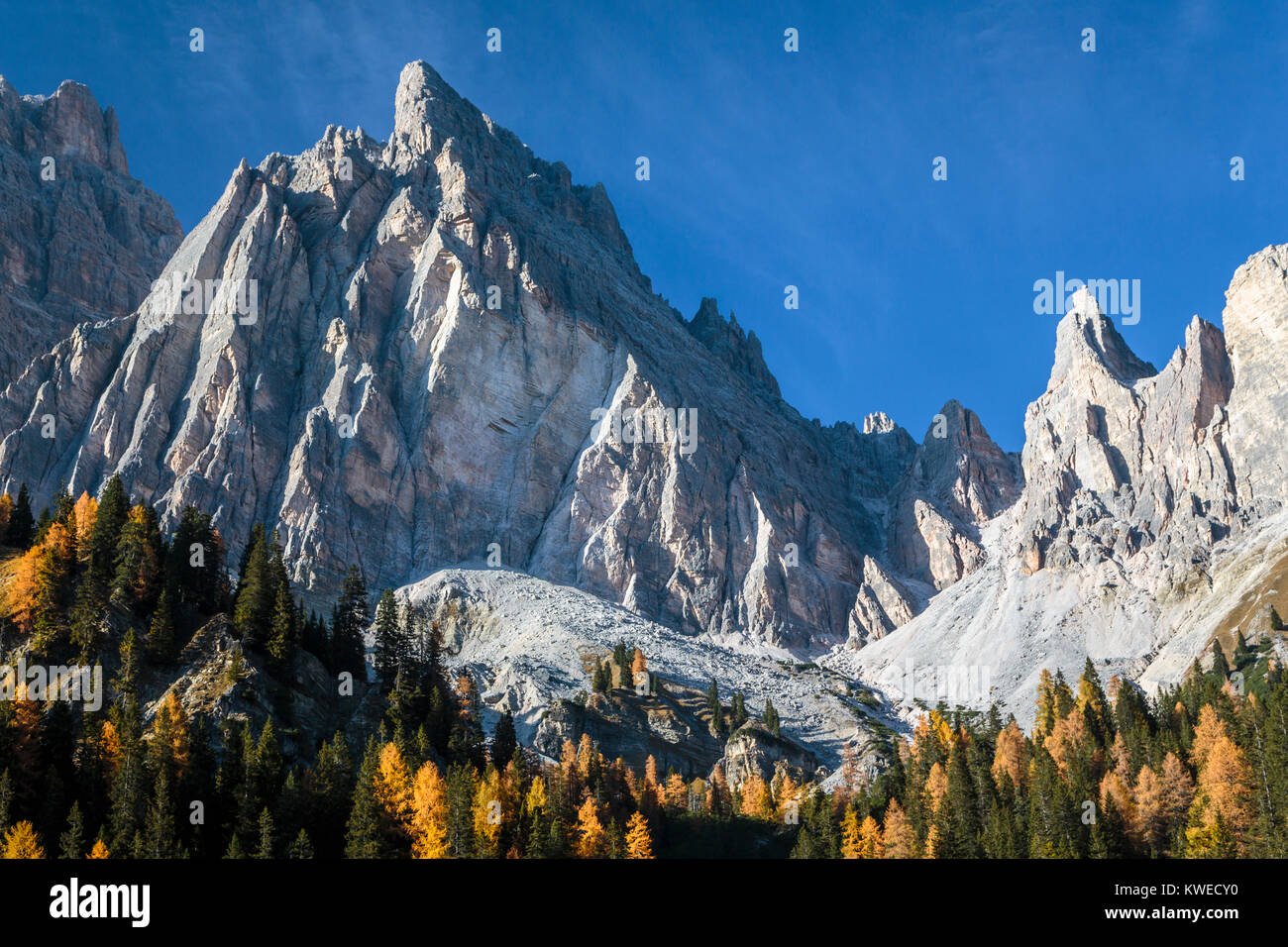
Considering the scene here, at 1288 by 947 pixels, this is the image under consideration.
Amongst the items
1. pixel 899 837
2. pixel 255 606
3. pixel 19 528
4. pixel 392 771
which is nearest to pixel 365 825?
pixel 392 771

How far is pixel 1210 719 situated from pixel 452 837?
217 ft

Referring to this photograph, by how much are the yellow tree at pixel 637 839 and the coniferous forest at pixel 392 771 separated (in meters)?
0.25

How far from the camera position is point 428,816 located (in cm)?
7831

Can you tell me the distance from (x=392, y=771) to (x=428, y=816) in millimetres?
4694

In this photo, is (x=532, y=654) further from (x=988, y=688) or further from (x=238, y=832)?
(x=238, y=832)

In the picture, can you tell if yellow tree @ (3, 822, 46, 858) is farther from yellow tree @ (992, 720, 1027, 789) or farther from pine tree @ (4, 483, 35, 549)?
yellow tree @ (992, 720, 1027, 789)

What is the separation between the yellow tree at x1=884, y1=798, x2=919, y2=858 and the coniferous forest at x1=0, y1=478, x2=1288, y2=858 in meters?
0.28

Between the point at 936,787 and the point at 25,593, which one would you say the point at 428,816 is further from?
the point at 936,787

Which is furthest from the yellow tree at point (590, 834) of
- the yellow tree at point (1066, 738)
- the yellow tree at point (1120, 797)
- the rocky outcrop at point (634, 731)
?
the rocky outcrop at point (634, 731)

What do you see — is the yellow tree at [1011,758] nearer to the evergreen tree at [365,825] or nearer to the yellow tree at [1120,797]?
the yellow tree at [1120,797]

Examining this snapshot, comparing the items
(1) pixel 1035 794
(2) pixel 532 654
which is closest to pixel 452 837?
(1) pixel 1035 794

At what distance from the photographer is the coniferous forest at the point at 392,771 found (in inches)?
2926
